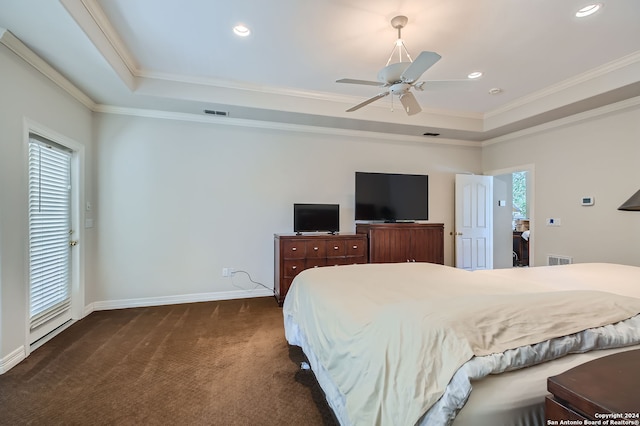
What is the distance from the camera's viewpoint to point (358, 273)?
243cm

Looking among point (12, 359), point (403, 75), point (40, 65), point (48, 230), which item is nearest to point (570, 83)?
point (403, 75)

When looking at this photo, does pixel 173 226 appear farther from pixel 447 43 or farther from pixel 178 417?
pixel 447 43

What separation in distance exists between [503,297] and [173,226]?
4.01 m

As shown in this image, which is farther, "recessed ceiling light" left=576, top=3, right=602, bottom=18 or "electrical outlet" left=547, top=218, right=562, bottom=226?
"electrical outlet" left=547, top=218, right=562, bottom=226

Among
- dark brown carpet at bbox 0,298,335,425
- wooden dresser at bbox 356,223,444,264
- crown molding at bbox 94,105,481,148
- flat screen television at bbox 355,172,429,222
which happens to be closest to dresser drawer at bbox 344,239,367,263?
wooden dresser at bbox 356,223,444,264

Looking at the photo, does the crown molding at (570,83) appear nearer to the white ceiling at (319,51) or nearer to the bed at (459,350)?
the white ceiling at (319,51)

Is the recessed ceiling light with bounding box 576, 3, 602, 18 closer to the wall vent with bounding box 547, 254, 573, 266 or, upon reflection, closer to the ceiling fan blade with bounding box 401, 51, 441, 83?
the ceiling fan blade with bounding box 401, 51, 441, 83

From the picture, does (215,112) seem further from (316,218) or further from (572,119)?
(572,119)

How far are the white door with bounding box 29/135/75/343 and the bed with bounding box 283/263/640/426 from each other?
2.90 m

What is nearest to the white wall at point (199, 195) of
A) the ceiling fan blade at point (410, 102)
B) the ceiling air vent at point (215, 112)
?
the ceiling air vent at point (215, 112)

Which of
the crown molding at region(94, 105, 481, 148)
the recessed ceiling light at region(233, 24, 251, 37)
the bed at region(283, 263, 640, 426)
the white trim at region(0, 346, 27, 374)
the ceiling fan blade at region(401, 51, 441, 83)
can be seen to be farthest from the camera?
the crown molding at region(94, 105, 481, 148)

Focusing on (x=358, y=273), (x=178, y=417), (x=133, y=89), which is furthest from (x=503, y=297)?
(x=133, y=89)

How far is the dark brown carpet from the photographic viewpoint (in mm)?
1813

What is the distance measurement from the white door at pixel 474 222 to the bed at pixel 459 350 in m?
3.87
